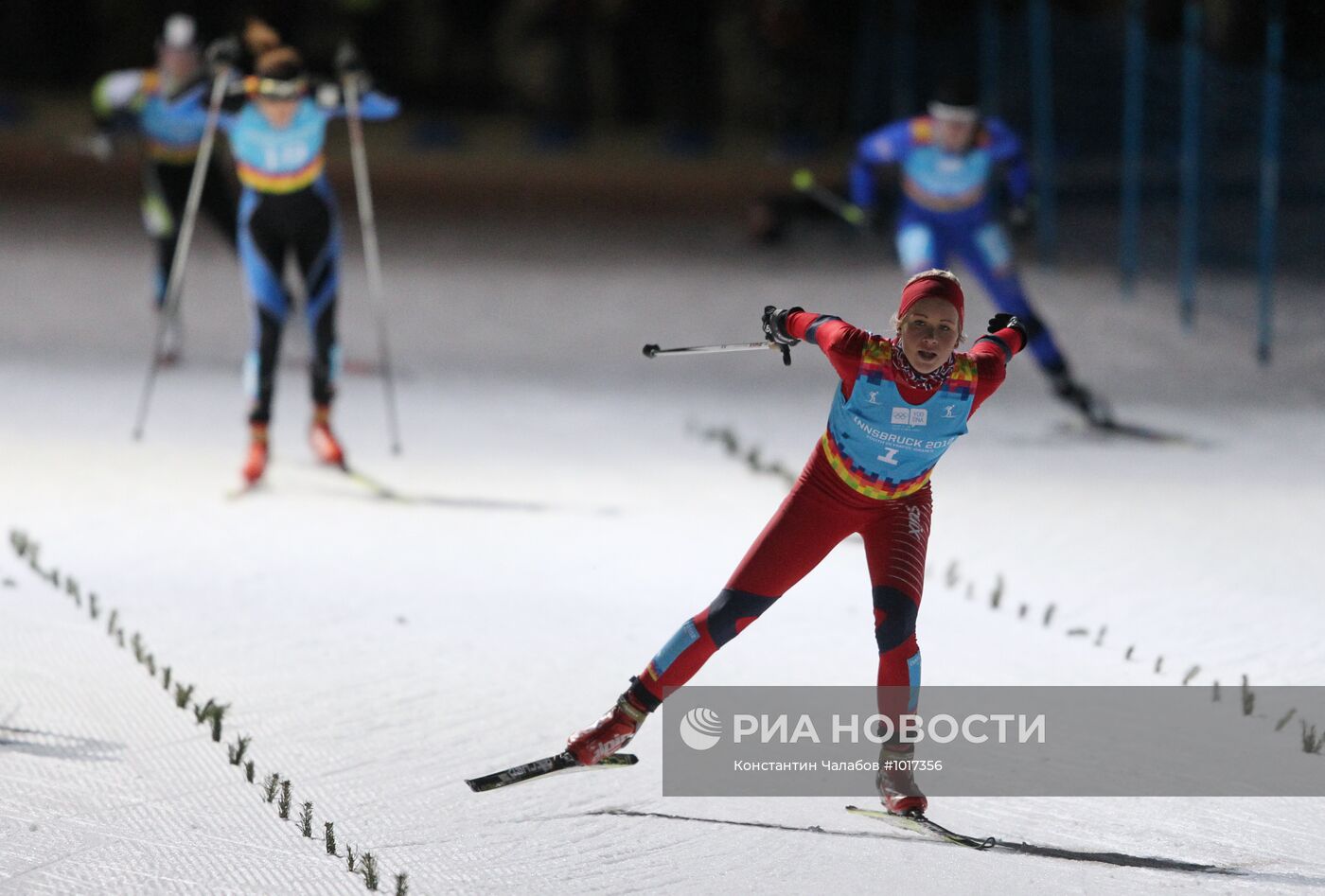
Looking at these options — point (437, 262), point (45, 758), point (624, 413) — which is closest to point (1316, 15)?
point (437, 262)

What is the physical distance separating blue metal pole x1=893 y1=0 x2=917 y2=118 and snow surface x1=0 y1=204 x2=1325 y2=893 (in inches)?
122

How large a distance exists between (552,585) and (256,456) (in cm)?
238

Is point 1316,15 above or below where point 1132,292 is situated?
above

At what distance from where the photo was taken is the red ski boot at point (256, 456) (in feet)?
29.2

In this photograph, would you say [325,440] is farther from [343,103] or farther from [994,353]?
[994,353]

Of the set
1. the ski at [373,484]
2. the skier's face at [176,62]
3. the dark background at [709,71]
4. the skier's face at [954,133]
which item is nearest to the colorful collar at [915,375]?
the ski at [373,484]

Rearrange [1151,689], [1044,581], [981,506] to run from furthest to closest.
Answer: [981,506]
[1044,581]
[1151,689]

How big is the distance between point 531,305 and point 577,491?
6.13m

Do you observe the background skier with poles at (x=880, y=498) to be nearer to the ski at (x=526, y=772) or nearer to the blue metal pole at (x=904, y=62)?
the ski at (x=526, y=772)

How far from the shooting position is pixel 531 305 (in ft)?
48.8

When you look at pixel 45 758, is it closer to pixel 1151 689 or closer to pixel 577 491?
pixel 1151 689

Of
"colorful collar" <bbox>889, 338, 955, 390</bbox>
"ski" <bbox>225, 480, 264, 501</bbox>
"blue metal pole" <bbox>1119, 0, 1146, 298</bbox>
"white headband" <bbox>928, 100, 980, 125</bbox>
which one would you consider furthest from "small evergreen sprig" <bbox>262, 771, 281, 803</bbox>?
"blue metal pole" <bbox>1119, 0, 1146, 298</bbox>

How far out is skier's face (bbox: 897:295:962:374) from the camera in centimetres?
468

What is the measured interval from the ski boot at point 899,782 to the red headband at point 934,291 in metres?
1.14
